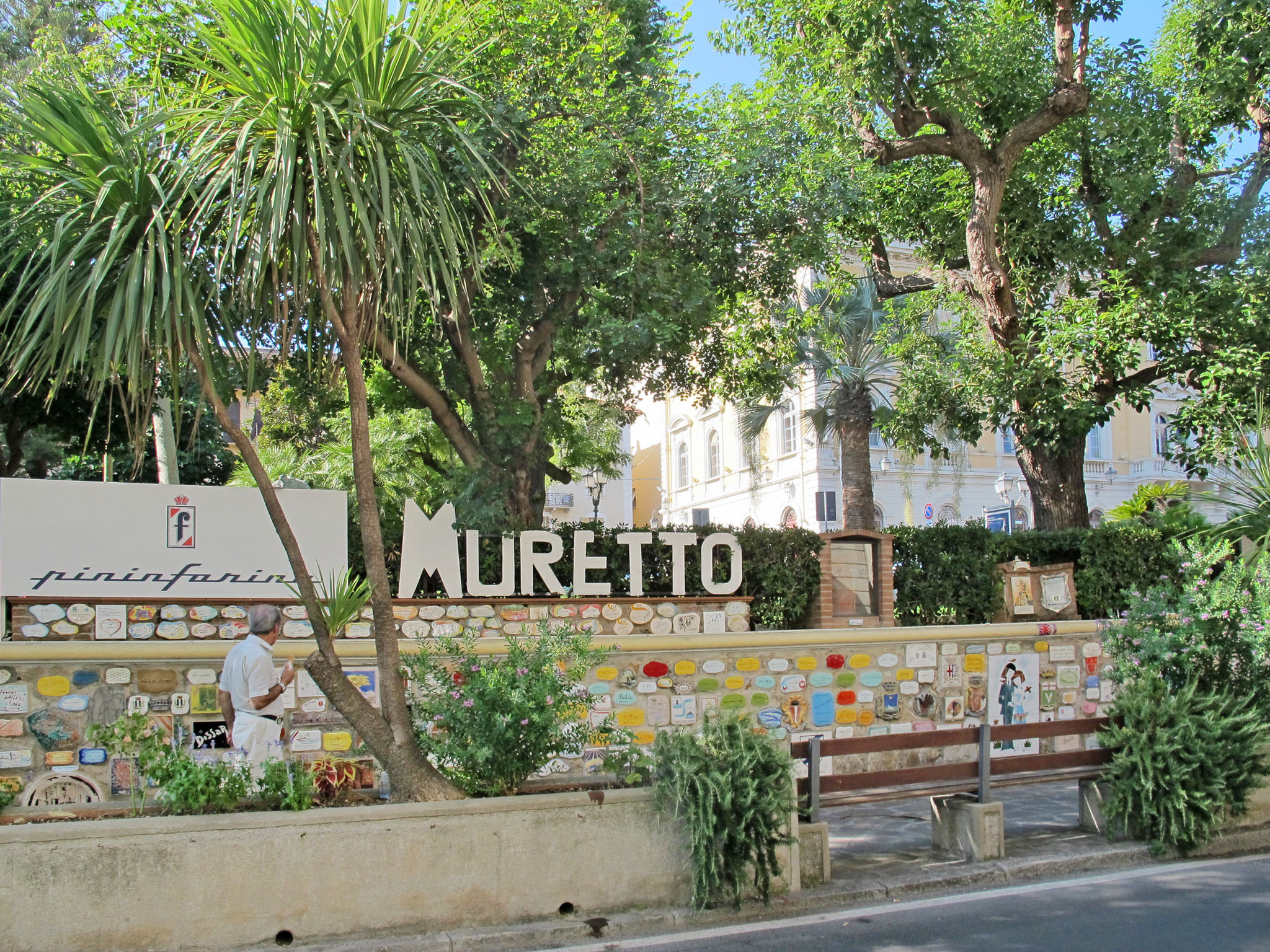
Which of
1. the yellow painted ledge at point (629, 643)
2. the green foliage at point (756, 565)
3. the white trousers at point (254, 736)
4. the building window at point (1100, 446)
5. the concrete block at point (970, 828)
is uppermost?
the building window at point (1100, 446)

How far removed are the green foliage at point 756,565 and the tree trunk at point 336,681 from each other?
5.28m

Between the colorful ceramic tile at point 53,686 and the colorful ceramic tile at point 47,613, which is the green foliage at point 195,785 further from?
the colorful ceramic tile at point 47,613

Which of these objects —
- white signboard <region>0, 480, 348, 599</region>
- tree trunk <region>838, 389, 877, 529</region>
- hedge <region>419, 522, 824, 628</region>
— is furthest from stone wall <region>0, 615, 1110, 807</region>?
tree trunk <region>838, 389, 877, 529</region>

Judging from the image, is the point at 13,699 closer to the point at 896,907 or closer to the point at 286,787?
the point at 286,787

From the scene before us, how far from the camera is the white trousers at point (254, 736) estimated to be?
758 cm

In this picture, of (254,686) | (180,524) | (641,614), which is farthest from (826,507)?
(254,686)

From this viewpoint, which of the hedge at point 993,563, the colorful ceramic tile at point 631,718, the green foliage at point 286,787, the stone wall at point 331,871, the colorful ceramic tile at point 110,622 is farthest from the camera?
the hedge at point 993,563

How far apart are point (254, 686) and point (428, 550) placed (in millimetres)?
3442

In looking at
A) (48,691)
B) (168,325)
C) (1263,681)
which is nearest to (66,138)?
(168,325)

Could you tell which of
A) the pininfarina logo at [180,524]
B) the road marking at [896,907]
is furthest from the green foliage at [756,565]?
the road marking at [896,907]

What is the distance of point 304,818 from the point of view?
5.84 meters

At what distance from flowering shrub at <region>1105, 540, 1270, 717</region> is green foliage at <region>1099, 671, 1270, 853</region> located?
429mm

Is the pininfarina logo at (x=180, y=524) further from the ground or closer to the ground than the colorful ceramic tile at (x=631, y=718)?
further from the ground

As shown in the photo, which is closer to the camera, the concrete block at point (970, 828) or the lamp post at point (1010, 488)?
the concrete block at point (970, 828)
